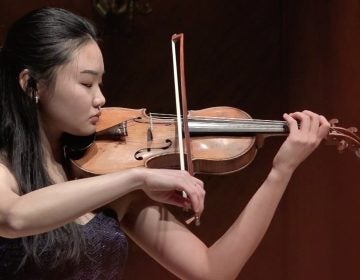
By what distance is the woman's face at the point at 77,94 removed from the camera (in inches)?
49.4

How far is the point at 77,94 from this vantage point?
1254mm

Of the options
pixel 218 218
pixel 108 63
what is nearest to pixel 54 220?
pixel 108 63

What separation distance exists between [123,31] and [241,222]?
977 mm

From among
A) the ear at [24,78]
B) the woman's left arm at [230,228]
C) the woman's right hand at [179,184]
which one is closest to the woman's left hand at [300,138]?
the woman's left arm at [230,228]

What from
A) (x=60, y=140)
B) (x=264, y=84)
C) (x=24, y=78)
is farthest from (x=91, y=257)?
(x=264, y=84)

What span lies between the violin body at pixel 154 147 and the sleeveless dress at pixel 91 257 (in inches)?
4.8

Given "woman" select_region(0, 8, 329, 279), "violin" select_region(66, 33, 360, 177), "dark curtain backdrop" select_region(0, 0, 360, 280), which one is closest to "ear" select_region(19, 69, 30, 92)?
"woman" select_region(0, 8, 329, 279)

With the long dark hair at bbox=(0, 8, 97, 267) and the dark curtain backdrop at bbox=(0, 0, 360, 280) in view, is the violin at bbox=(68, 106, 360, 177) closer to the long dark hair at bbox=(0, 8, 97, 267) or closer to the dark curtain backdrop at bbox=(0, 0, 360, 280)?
the long dark hair at bbox=(0, 8, 97, 267)

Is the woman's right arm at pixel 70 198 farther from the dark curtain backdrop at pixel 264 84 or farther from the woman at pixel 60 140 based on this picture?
the dark curtain backdrop at pixel 264 84

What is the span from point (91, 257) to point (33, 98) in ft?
1.09

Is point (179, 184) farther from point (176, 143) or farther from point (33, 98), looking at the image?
point (33, 98)

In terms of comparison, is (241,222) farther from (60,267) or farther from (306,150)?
(60,267)

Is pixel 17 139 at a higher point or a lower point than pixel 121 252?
higher

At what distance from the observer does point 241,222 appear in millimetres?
1326
